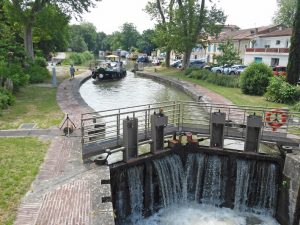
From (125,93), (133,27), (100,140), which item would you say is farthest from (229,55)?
(133,27)

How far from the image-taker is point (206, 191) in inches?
507

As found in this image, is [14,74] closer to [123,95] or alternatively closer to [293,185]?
[123,95]

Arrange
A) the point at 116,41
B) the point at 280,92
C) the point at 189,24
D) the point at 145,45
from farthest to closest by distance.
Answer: the point at 116,41, the point at 145,45, the point at 189,24, the point at 280,92

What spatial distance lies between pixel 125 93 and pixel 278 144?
19287 millimetres

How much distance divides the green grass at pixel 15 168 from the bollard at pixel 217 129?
6.35 m

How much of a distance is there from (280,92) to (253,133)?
12.0m

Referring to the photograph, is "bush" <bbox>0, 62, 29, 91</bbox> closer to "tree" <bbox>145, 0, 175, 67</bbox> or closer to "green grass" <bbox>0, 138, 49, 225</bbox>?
"green grass" <bbox>0, 138, 49, 225</bbox>

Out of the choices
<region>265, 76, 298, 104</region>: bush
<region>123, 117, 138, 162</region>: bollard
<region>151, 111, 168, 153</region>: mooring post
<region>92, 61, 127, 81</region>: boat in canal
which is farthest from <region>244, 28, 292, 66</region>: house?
<region>123, 117, 138, 162</region>: bollard

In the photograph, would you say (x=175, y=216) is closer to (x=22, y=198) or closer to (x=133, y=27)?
(x=22, y=198)

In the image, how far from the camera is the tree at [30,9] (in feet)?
105

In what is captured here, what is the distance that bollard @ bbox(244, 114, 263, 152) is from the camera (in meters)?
12.2

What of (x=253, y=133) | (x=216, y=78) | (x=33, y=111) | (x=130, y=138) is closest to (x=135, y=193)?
(x=130, y=138)

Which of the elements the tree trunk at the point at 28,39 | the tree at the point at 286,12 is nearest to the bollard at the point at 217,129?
the tree trunk at the point at 28,39

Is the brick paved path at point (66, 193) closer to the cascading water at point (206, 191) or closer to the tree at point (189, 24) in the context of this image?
the cascading water at point (206, 191)
